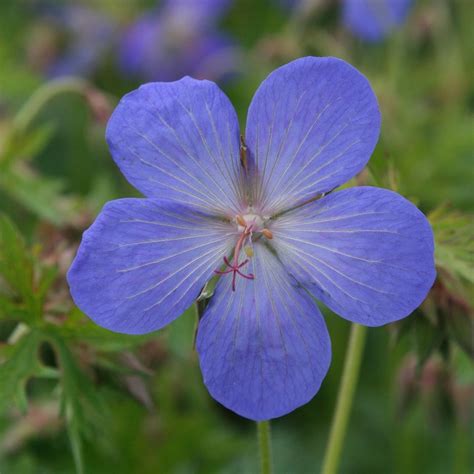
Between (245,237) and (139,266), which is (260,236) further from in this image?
(139,266)

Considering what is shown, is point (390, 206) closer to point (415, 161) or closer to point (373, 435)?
point (415, 161)

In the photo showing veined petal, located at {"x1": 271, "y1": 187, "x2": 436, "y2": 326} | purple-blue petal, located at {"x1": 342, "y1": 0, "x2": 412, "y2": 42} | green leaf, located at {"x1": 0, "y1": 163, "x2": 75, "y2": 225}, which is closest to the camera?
veined petal, located at {"x1": 271, "y1": 187, "x2": 436, "y2": 326}

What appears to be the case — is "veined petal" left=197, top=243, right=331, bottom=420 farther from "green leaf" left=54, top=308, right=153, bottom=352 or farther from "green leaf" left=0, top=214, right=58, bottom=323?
"green leaf" left=0, top=214, right=58, bottom=323

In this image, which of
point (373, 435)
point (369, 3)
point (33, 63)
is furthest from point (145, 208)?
point (33, 63)

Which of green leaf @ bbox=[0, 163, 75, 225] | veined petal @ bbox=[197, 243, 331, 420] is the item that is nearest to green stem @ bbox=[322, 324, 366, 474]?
veined petal @ bbox=[197, 243, 331, 420]

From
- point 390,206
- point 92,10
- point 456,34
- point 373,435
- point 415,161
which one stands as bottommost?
point 373,435

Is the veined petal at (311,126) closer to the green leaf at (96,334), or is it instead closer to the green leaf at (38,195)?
the green leaf at (96,334)

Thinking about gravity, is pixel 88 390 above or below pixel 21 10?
below
